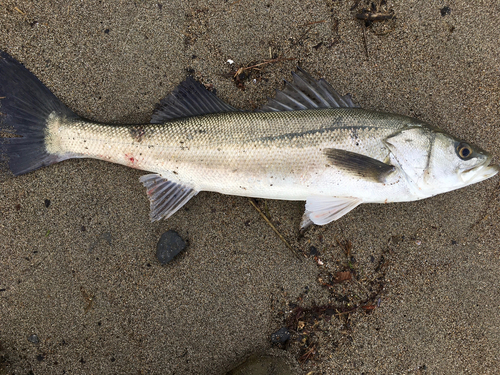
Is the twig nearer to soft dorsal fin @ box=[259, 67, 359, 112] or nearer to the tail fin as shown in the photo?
soft dorsal fin @ box=[259, 67, 359, 112]

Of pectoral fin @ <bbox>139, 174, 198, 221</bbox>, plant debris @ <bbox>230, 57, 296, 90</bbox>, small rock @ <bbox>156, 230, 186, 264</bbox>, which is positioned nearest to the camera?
pectoral fin @ <bbox>139, 174, 198, 221</bbox>

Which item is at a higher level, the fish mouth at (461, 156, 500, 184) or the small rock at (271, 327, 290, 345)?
the fish mouth at (461, 156, 500, 184)

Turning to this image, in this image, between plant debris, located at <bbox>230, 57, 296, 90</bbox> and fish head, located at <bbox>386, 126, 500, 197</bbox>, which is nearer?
fish head, located at <bbox>386, 126, 500, 197</bbox>

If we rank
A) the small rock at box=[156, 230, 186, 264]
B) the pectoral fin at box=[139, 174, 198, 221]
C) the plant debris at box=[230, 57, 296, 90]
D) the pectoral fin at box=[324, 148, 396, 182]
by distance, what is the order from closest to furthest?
the pectoral fin at box=[324, 148, 396, 182] < the pectoral fin at box=[139, 174, 198, 221] < the small rock at box=[156, 230, 186, 264] < the plant debris at box=[230, 57, 296, 90]

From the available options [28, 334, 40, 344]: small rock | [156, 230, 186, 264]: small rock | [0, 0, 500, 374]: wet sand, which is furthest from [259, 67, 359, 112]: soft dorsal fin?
[28, 334, 40, 344]: small rock

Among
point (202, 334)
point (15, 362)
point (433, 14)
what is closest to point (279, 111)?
point (433, 14)

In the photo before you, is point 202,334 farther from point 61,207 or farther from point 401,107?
point 401,107
